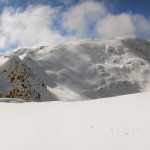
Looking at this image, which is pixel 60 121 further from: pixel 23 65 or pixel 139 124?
pixel 23 65

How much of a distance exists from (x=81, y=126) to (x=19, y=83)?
2069cm

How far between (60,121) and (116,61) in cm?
5113

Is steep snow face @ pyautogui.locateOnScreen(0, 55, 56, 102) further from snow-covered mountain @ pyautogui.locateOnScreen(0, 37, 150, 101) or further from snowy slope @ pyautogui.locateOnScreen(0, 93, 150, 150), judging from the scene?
snowy slope @ pyautogui.locateOnScreen(0, 93, 150, 150)

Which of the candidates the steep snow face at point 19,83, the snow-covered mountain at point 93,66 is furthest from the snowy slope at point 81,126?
the snow-covered mountain at point 93,66

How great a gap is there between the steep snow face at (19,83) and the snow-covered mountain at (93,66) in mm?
8780

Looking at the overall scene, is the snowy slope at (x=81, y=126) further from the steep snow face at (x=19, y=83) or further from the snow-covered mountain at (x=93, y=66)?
the snow-covered mountain at (x=93, y=66)

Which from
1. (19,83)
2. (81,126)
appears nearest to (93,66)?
(19,83)

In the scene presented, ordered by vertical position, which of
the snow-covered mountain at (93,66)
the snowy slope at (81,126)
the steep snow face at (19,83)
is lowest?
the snowy slope at (81,126)

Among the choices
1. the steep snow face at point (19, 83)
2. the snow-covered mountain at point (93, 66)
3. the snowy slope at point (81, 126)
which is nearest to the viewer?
the snowy slope at point (81, 126)

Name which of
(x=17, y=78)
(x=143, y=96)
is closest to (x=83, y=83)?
(x=17, y=78)

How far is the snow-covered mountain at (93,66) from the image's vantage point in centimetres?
4544

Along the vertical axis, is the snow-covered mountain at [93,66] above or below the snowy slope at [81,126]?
above

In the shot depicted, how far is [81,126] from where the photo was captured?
293 inches

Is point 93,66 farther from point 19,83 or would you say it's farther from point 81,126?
point 81,126
